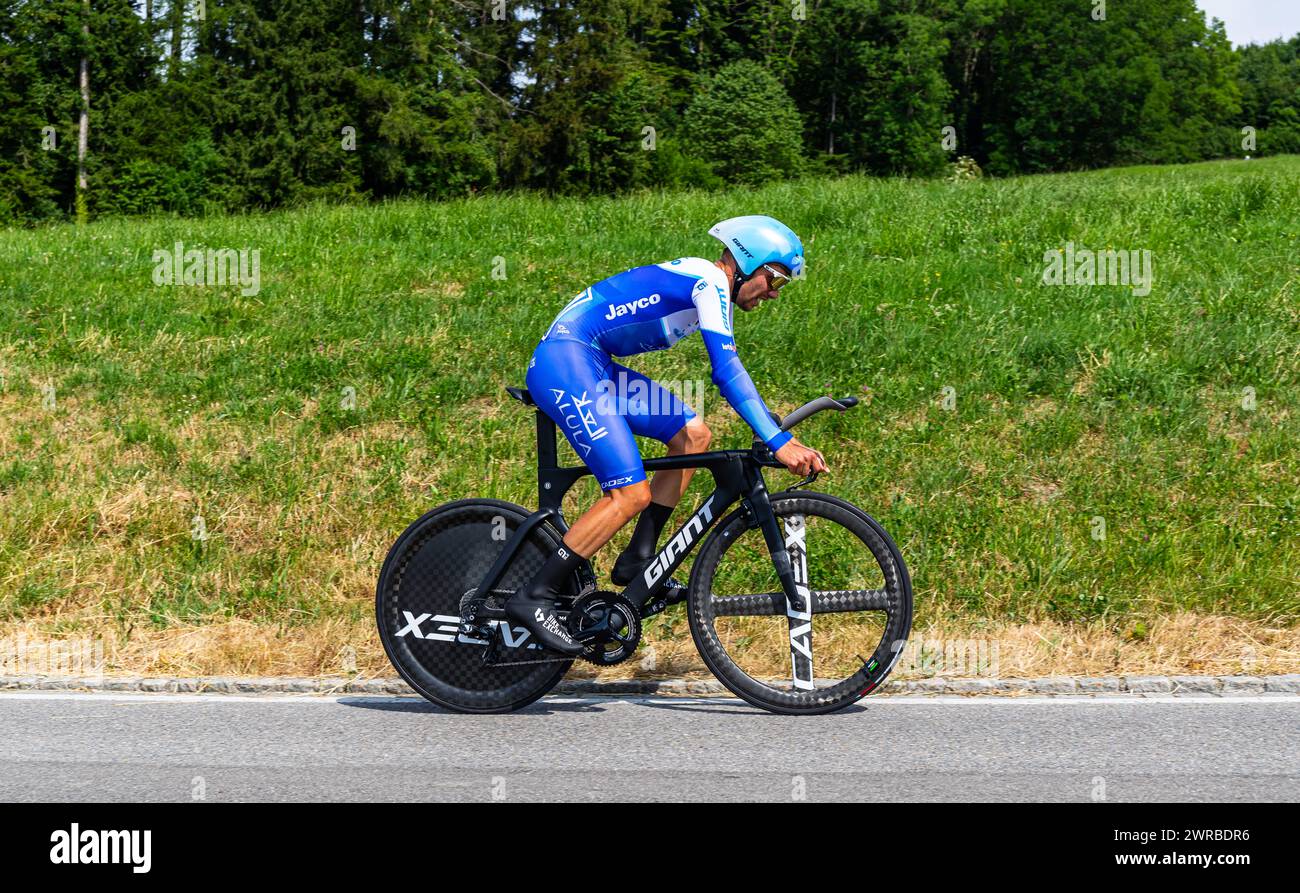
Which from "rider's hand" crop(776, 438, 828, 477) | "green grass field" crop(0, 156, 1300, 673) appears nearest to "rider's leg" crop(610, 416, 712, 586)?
"rider's hand" crop(776, 438, 828, 477)

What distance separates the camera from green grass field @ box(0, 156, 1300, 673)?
7211 mm

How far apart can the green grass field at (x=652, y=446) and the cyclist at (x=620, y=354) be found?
128 cm

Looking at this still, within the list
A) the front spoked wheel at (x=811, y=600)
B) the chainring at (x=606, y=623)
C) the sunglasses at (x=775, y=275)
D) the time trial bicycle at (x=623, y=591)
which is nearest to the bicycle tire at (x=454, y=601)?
the time trial bicycle at (x=623, y=591)

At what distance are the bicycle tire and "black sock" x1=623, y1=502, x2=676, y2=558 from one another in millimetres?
339

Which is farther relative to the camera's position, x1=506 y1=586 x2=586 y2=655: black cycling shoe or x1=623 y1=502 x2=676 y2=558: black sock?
x1=623 y1=502 x2=676 y2=558: black sock

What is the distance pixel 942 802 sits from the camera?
434 cm

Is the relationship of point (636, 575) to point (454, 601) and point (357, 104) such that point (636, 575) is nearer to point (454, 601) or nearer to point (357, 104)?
point (454, 601)

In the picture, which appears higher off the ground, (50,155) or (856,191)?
(50,155)

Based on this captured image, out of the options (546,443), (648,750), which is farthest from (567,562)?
(648,750)

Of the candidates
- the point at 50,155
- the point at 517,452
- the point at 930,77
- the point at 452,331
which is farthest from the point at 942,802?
the point at 930,77

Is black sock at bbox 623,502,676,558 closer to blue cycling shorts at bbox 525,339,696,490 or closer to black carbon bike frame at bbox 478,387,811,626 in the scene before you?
black carbon bike frame at bbox 478,387,811,626

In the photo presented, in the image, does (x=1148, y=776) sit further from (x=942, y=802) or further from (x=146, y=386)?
(x=146, y=386)

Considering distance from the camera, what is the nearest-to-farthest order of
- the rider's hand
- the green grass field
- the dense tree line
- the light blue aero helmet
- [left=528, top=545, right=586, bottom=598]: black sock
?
the rider's hand < the light blue aero helmet < [left=528, top=545, right=586, bottom=598]: black sock < the green grass field < the dense tree line

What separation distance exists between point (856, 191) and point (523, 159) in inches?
1267
